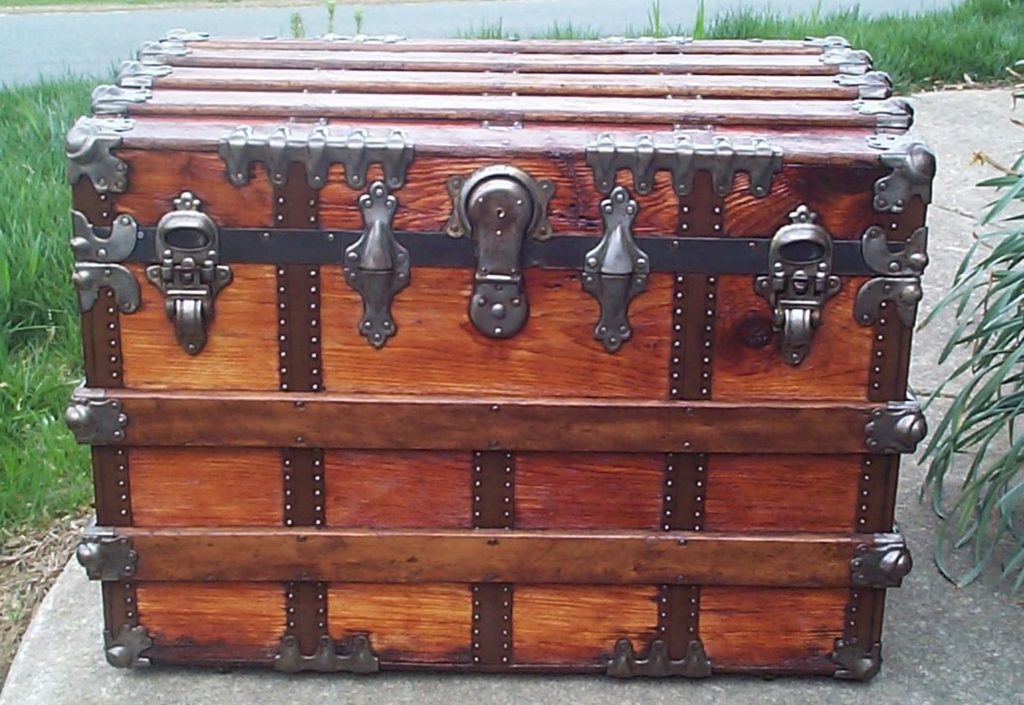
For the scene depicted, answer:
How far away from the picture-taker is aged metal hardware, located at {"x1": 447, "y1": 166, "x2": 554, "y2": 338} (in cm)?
259

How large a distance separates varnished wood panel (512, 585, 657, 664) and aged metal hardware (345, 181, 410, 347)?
60 cm

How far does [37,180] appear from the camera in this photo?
5.00 m

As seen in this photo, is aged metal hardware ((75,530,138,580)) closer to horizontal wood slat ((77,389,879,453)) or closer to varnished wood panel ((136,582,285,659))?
varnished wood panel ((136,582,285,659))

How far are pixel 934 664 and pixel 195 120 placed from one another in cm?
177

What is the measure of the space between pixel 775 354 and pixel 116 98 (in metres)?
1.31

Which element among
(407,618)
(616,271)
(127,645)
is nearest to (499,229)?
(616,271)

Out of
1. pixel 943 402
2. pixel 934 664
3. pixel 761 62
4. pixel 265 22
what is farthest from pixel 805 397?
pixel 265 22

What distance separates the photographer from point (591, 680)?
115 inches

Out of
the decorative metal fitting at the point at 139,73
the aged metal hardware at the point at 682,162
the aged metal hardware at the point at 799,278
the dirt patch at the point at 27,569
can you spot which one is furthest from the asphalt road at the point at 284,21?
the aged metal hardware at the point at 799,278

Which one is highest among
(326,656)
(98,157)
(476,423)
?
(98,157)

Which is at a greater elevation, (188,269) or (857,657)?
(188,269)

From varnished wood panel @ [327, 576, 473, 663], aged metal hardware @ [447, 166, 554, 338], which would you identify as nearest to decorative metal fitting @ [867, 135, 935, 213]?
aged metal hardware @ [447, 166, 554, 338]

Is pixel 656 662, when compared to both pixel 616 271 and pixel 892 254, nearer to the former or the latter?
pixel 616 271

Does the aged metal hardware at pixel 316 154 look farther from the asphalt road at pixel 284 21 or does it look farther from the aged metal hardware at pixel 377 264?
the asphalt road at pixel 284 21
